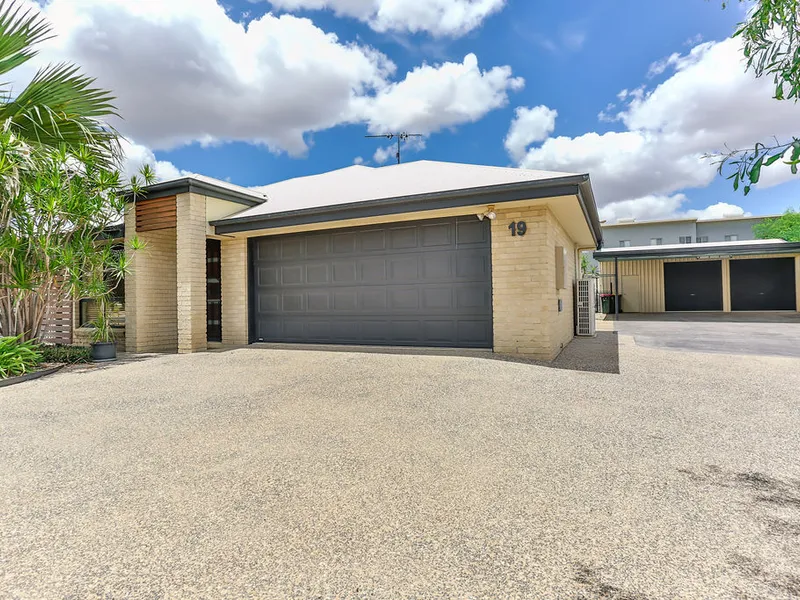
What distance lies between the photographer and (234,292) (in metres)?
9.65

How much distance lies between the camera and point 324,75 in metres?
13.2

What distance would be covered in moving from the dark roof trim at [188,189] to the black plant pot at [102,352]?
3266 millimetres

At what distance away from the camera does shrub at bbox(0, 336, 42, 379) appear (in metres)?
6.27

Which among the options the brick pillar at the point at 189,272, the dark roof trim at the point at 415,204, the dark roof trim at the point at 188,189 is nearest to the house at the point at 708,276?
the dark roof trim at the point at 415,204

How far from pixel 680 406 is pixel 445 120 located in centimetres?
1252

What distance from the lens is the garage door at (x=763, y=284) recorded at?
1881cm

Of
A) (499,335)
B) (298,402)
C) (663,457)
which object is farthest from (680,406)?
(298,402)

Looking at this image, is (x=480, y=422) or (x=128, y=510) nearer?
(x=128, y=510)

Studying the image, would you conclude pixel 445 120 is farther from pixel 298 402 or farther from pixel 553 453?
pixel 553 453

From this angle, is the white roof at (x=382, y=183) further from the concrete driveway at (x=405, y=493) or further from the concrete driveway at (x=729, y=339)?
the concrete driveway at (x=729, y=339)

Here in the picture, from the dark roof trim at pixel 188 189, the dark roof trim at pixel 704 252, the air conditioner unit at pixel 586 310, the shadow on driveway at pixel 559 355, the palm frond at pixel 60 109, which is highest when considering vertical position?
the palm frond at pixel 60 109

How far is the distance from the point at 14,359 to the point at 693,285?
24.4m

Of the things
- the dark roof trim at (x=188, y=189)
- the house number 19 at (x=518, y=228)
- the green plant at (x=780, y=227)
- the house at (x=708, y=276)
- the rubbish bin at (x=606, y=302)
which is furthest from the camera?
the green plant at (x=780, y=227)

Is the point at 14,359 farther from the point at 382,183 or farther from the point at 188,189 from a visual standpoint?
the point at 382,183
